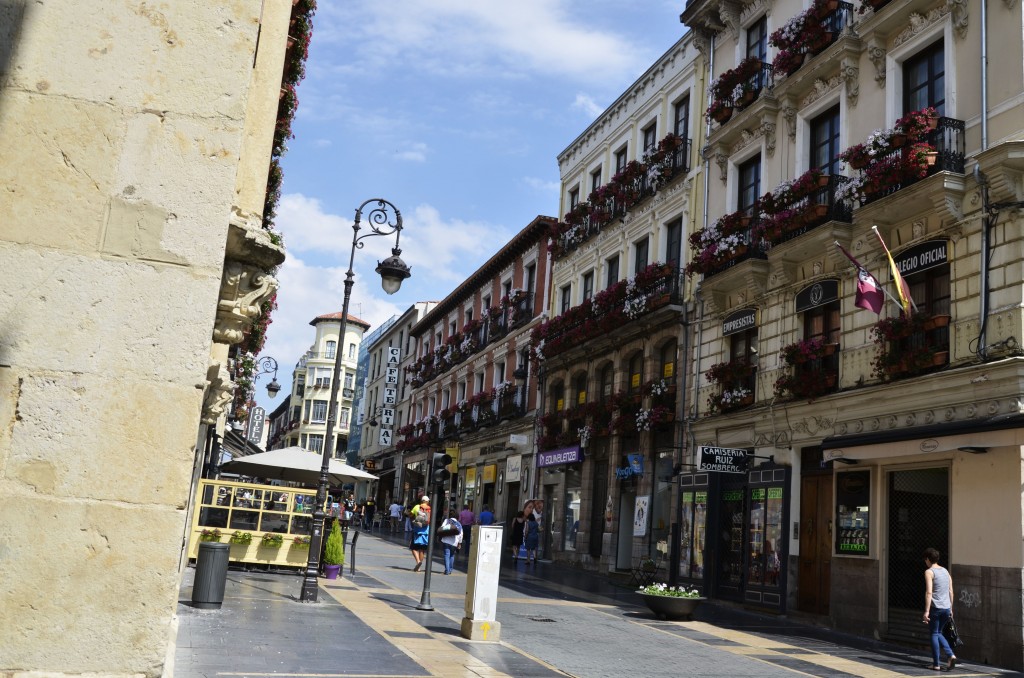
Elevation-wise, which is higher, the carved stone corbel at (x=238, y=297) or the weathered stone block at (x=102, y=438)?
the carved stone corbel at (x=238, y=297)

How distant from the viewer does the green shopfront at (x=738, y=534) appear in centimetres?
1906

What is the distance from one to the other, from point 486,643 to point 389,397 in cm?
5049

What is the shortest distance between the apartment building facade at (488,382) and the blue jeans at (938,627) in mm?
21395

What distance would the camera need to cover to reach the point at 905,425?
16.1m

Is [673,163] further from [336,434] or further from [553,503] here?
[336,434]

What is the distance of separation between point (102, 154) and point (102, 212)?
326mm

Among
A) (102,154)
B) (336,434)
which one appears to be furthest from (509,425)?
(336,434)

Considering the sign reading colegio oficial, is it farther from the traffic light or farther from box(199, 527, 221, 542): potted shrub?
box(199, 527, 221, 542): potted shrub

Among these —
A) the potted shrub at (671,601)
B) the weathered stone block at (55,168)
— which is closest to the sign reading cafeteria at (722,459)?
the potted shrub at (671,601)

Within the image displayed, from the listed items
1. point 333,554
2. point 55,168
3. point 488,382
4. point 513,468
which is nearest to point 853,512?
point 333,554

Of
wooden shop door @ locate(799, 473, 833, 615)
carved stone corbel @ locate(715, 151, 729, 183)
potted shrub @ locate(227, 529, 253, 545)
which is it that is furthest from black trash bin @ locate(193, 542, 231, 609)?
carved stone corbel @ locate(715, 151, 729, 183)

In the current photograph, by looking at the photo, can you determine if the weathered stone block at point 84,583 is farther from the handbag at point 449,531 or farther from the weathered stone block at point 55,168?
the handbag at point 449,531

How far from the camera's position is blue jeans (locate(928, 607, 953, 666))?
1291 cm

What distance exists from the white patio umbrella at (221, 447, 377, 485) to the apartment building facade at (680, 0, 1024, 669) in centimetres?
814
